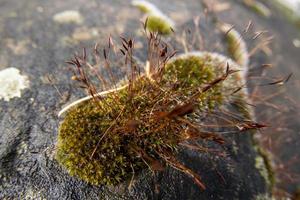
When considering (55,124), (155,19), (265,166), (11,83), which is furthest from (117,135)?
(155,19)

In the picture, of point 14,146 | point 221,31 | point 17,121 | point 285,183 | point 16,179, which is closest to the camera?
point 16,179

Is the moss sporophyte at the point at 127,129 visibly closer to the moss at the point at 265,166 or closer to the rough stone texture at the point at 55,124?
the rough stone texture at the point at 55,124

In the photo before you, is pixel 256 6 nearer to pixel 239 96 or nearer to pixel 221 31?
pixel 221 31

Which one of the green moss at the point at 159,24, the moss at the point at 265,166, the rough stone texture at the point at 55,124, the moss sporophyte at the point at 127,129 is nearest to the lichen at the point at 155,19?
the green moss at the point at 159,24

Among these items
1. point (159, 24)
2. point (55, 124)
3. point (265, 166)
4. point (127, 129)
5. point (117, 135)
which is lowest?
point (265, 166)

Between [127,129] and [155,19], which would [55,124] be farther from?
[155,19]

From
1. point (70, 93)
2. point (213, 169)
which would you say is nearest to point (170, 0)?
point (70, 93)
